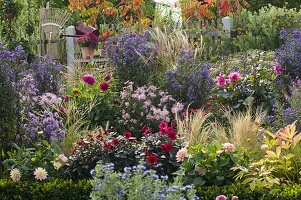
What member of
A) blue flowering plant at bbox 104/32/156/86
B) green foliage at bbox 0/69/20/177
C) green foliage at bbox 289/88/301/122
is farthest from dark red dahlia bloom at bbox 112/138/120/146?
blue flowering plant at bbox 104/32/156/86

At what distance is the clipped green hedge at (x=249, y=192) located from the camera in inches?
184

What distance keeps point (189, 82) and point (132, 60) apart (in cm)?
79

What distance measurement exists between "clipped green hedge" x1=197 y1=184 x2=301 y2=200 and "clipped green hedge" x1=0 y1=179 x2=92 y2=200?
91cm

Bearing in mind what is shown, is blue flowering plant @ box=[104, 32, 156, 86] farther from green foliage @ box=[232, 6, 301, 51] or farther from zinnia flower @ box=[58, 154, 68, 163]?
green foliage @ box=[232, 6, 301, 51]

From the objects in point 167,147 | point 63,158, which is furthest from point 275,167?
point 63,158

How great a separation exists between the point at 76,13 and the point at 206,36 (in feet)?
17.6

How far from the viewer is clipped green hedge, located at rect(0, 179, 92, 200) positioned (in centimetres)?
499

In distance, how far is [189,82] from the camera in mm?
7742

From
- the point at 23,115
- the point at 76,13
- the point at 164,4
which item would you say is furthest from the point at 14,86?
the point at 76,13

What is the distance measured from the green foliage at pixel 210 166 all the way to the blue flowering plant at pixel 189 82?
8.53 feet

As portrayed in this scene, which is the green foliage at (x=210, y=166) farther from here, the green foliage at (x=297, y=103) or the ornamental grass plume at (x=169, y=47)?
the ornamental grass plume at (x=169, y=47)

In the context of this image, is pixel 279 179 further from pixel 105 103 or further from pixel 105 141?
pixel 105 103

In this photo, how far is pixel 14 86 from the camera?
6.03 m

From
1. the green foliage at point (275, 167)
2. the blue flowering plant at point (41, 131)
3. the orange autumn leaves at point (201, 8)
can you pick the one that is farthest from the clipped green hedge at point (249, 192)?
the orange autumn leaves at point (201, 8)
